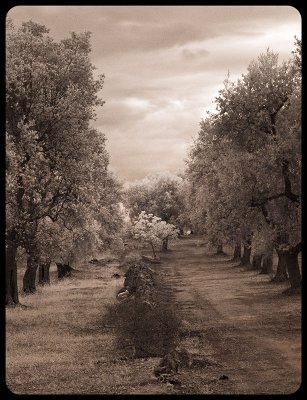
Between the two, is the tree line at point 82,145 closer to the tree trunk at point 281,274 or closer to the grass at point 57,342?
the grass at point 57,342

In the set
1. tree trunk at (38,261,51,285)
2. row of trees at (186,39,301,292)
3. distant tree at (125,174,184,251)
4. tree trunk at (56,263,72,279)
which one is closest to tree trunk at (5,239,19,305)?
row of trees at (186,39,301,292)

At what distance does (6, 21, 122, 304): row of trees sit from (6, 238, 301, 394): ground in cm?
475

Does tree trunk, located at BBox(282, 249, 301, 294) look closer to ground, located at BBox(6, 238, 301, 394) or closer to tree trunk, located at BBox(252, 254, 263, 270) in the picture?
ground, located at BBox(6, 238, 301, 394)

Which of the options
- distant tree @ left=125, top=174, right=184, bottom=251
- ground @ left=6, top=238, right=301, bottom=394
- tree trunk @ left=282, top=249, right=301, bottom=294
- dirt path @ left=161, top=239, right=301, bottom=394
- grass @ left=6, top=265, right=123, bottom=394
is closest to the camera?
ground @ left=6, top=238, right=301, bottom=394

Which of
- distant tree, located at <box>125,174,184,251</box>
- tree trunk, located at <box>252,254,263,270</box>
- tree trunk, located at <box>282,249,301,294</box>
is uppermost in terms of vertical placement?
distant tree, located at <box>125,174,184,251</box>

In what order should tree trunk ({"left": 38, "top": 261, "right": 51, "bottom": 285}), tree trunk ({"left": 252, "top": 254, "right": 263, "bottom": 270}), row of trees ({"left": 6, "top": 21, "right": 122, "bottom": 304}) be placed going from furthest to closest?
tree trunk ({"left": 252, "top": 254, "right": 263, "bottom": 270})
tree trunk ({"left": 38, "top": 261, "right": 51, "bottom": 285})
row of trees ({"left": 6, "top": 21, "right": 122, "bottom": 304})

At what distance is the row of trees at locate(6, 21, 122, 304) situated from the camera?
30672 millimetres

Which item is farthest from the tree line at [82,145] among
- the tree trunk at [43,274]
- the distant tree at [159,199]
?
the distant tree at [159,199]

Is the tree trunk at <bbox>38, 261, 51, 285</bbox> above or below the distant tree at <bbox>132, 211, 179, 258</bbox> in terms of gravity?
below

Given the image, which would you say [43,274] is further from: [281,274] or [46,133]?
[46,133]

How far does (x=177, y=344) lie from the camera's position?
77.3 feet

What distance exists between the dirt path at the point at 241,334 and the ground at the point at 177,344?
37mm

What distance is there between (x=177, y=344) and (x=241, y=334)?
4.22 meters
